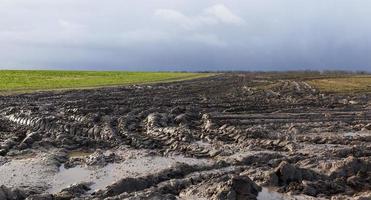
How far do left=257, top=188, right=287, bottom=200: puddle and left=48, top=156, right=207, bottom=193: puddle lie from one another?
4027 mm

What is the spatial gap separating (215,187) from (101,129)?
42.5ft

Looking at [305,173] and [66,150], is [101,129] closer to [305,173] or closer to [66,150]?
[66,150]

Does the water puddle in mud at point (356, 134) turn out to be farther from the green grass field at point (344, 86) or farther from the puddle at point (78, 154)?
the green grass field at point (344, 86)

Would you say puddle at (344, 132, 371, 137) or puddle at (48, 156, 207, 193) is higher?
puddle at (344, 132, 371, 137)

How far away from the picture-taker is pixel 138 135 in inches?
961

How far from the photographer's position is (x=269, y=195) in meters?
14.4

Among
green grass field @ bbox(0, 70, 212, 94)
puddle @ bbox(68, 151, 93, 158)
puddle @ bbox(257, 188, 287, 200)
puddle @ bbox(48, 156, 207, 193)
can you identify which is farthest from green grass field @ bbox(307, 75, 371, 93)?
puddle @ bbox(257, 188, 287, 200)

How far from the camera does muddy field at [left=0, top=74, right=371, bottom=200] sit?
14578 millimetres

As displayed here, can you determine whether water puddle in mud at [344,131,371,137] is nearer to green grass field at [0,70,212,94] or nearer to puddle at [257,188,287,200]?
puddle at [257,188,287,200]

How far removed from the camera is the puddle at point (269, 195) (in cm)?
1423

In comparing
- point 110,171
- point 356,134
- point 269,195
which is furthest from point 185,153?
point 356,134

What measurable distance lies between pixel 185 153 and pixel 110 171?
3749mm

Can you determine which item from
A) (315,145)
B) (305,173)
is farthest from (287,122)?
(305,173)

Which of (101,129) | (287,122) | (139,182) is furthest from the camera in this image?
(287,122)
